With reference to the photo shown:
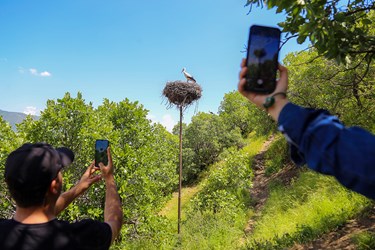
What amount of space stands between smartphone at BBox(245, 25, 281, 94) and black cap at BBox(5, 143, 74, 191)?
111 centimetres

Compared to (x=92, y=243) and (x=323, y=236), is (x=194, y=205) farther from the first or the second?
(x=92, y=243)

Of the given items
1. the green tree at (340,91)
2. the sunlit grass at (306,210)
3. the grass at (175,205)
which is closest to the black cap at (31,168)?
the sunlit grass at (306,210)

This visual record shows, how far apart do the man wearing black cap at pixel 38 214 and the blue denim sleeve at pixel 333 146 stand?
1175 mm

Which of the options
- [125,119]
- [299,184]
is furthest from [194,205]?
[125,119]

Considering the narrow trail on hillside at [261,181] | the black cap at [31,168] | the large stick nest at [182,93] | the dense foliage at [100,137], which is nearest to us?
the black cap at [31,168]

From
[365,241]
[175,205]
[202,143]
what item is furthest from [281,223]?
[202,143]

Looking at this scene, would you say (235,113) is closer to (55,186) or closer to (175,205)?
(175,205)

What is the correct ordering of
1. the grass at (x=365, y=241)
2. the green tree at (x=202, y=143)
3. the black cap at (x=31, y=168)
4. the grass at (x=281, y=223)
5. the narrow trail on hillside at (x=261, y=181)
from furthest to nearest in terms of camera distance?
the green tree at (x=202, y=143) < the narrow trail on hillside at (x=261, y=181) < the grass at (x=281, y=223) < the grass at (x=365, y=241) < the black cap at (x=31, y=168)

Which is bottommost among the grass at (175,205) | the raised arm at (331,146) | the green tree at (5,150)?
the grass at (175,205)

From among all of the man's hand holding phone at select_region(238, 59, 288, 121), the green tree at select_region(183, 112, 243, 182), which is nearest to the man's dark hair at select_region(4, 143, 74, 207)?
the man's hand holding phone at select_region(238, 59, 288, 121)

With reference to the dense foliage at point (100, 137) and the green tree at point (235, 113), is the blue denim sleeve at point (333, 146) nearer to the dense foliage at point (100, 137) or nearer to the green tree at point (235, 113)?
the dense foliage at point (100, 137)

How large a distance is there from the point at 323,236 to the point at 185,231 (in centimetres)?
605

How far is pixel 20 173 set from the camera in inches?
54.0

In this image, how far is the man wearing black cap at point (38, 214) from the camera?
1.34m
